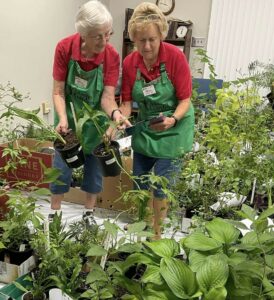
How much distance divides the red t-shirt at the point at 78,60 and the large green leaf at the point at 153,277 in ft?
4.63

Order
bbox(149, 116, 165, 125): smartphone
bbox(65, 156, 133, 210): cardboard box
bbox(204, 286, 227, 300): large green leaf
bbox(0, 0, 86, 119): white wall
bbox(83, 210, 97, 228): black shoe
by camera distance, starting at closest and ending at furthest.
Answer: bbox(204, 286, 227, 300): large green leaf < bbox(83, 210, 97, 228): black shoe < bbox(149, 116, 165, 125): smartphone < bbox(65, 156, 133, 210): cardboard box < bbox(0, 0, 86, 119): white wall

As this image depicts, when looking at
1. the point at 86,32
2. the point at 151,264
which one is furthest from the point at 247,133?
the point at 151,264

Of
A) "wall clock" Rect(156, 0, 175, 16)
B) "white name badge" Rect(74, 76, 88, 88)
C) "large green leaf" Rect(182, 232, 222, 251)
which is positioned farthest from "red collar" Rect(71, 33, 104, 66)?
"wall clock" Rect(156, 0, 175, 16)

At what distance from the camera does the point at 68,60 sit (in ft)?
6.95

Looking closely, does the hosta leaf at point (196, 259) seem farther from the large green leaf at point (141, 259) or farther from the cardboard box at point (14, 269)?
the cardboard box at point (14, 269)

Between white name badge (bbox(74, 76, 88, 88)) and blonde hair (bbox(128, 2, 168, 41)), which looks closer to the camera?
blonde hair (bbox(128, 2, 168, 41))

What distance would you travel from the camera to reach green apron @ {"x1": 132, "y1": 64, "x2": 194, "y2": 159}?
2.09 metres

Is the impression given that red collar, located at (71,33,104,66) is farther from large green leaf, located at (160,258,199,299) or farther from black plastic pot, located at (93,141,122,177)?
large green leaf, located at (160,258,199,299)

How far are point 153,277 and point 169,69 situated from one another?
139 centimetres

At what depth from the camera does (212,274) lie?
896mm

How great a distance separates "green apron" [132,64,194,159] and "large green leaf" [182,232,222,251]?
110 cm

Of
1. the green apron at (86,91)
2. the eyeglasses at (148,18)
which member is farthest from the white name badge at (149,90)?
the eyeglasses at (148,18)

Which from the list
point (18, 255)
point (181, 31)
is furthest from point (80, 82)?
point (181, 31)

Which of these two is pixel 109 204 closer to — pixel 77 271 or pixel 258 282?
pixel 77 271
